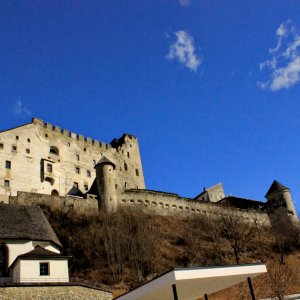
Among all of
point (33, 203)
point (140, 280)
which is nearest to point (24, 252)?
point (140, 280)

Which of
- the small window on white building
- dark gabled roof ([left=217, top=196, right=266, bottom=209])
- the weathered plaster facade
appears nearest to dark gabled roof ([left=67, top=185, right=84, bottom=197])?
the weathered plaster facade

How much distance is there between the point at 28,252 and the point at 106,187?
20126 millimetres

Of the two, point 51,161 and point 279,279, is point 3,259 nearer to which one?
point 279,279

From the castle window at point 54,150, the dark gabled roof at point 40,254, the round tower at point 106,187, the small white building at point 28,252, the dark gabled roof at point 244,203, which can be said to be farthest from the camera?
the dark gabled roof at point 244,203

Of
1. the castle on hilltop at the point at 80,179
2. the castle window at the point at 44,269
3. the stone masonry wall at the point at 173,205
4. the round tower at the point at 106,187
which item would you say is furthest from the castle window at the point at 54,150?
the castle window at the point at 44,269

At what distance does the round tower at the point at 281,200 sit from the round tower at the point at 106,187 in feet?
94.8

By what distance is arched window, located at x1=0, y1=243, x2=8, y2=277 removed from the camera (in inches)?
1192

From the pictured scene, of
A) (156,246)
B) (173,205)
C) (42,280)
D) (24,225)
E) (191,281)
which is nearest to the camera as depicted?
(191,281)

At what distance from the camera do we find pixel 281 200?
66.8 metres

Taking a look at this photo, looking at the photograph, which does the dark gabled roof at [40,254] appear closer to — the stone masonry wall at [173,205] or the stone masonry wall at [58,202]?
the stone masonry wall at [58,202]

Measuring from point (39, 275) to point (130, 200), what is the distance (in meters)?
24.3

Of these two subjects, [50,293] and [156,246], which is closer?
[50,293]

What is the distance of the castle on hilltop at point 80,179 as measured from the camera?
1954 inches

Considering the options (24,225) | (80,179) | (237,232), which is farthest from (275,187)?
(24,225)
